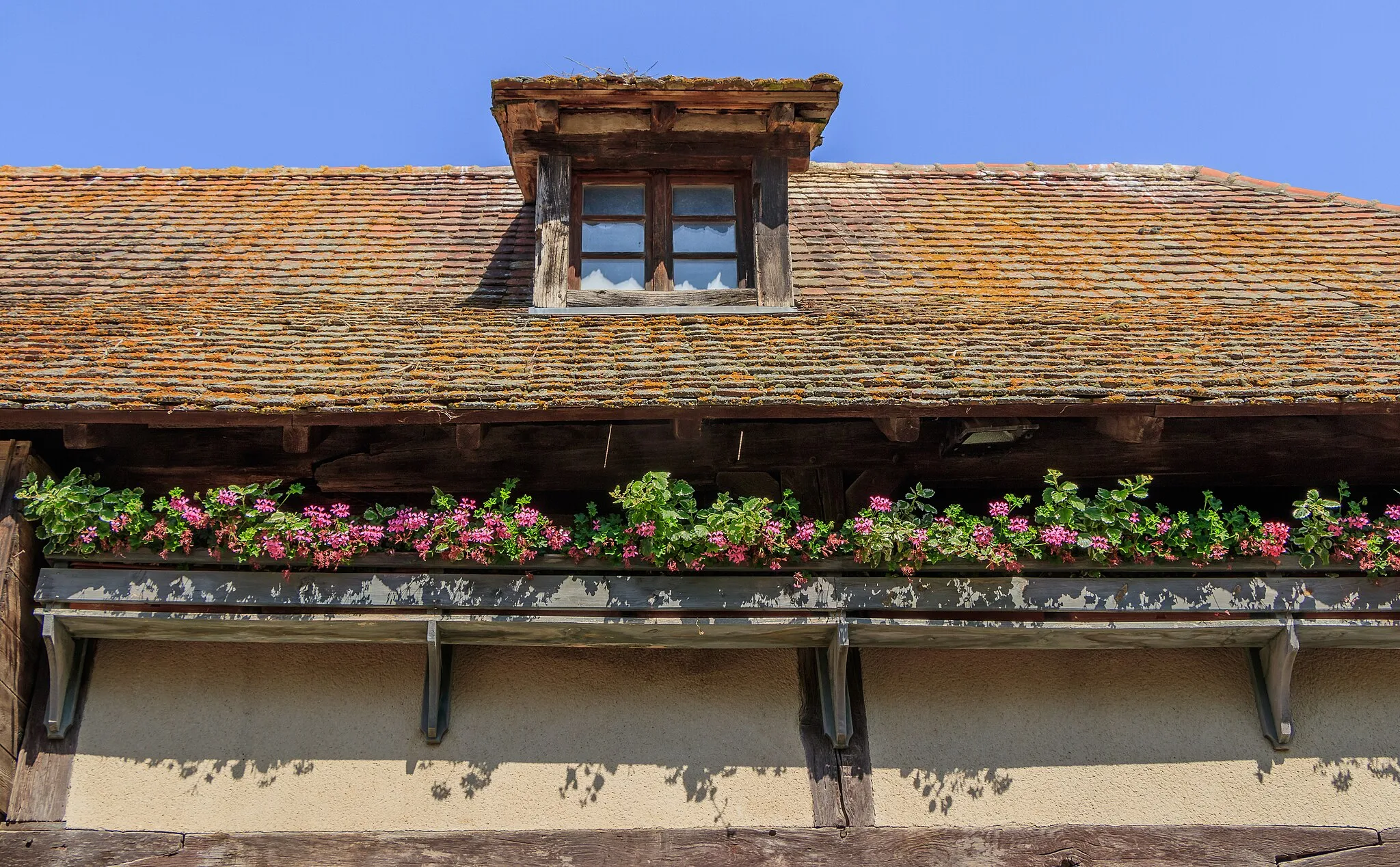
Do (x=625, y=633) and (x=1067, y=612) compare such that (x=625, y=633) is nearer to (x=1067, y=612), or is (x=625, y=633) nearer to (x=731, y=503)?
(x=731, y=503)

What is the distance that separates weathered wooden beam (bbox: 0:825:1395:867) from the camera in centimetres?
436

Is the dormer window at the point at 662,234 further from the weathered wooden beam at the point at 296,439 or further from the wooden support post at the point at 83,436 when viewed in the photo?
the wooden support post at the point at 83,436

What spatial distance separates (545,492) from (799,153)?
2.80 m

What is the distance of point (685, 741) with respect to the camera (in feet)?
15.5

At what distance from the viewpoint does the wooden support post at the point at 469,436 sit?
15.8 feet

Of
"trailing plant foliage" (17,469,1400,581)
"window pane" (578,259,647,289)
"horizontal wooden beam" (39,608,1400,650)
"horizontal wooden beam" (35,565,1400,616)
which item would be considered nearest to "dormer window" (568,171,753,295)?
"window pane" (578,259,647,289)

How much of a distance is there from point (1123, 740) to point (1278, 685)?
0.71 meters

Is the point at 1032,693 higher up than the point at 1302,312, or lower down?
lower down

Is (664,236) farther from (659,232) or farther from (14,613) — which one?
(14,613)

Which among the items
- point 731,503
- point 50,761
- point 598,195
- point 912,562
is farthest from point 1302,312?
point 50,761

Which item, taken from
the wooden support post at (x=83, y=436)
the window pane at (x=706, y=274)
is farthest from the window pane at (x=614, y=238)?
the wooden support post at (x=83, y=436)

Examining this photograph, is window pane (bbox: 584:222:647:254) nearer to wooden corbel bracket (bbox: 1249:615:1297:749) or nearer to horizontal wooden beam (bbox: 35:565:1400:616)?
horizontal wooden beam (bbox: 35:565:1400:616)

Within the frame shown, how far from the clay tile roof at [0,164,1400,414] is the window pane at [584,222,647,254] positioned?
544mm

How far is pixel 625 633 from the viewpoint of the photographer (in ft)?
15.2
